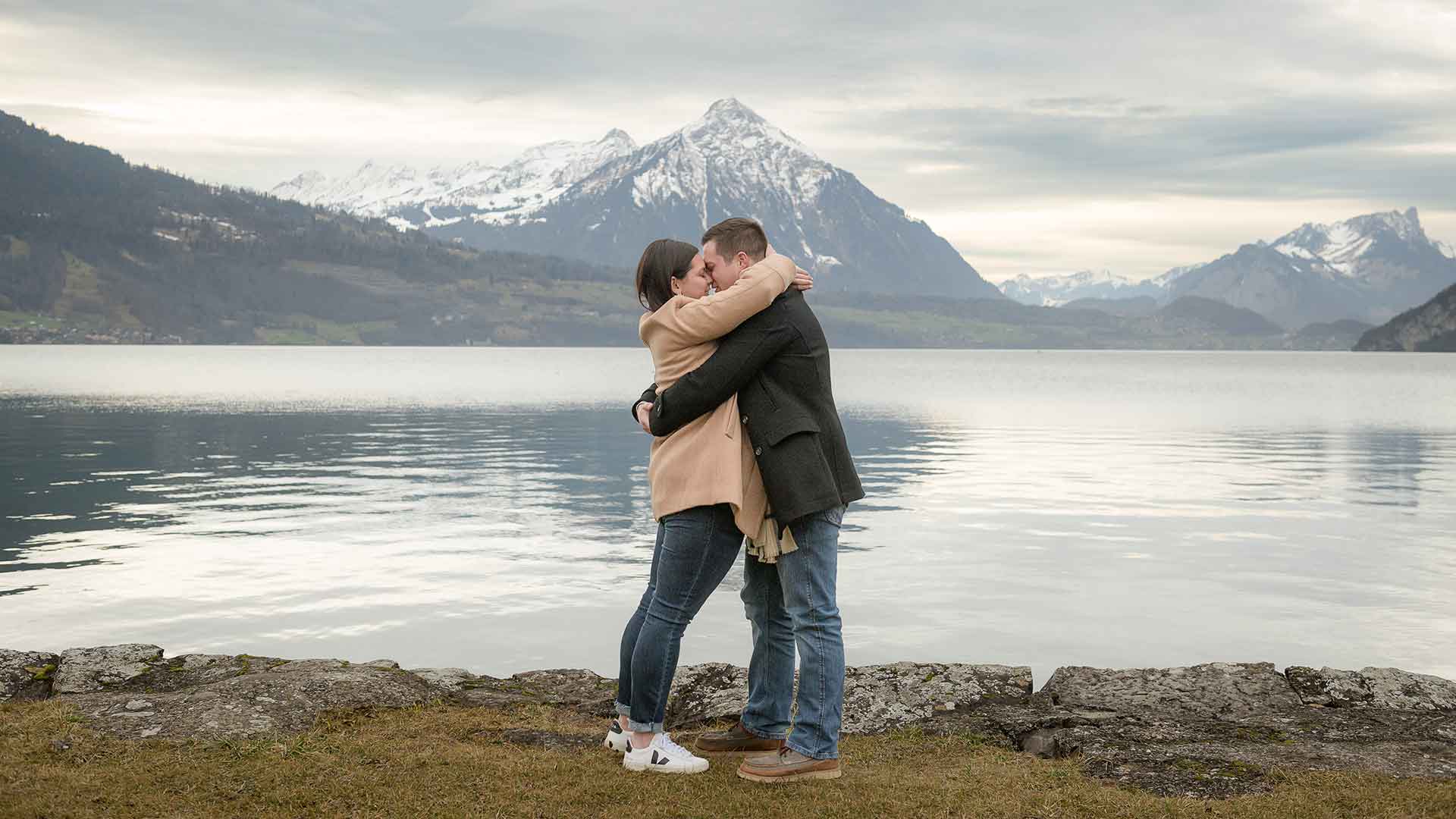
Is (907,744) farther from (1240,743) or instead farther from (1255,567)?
(1255,567)

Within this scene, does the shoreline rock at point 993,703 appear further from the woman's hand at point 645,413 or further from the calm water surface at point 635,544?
the calm water surface at point 635,544

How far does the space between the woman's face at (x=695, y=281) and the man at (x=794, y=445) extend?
5cm

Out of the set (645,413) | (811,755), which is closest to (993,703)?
(811,755)

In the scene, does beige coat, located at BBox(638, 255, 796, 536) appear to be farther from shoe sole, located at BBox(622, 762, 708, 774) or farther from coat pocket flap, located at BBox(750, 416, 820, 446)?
shoe sole, located at BBox(622, 762, 708, 774)

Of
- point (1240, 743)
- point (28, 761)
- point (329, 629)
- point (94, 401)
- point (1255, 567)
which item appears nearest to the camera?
point (28, 761)

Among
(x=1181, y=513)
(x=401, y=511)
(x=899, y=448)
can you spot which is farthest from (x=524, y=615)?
(x=899, y=448)

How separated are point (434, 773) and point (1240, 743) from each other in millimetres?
4663

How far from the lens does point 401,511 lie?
28.8 metres

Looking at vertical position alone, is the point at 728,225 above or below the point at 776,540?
above

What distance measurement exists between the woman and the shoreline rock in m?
0.85

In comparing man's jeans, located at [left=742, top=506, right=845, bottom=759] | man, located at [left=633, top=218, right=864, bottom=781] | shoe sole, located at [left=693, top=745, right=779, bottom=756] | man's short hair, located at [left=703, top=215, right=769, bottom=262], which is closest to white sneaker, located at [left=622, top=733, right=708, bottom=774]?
man, located at [left=633, top=218, right=864, bottom=781]

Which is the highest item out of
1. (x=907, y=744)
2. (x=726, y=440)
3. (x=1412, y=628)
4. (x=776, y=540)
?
(x=726, y=440)

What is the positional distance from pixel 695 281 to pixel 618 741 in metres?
2.64

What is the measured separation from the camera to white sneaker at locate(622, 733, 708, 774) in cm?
653
